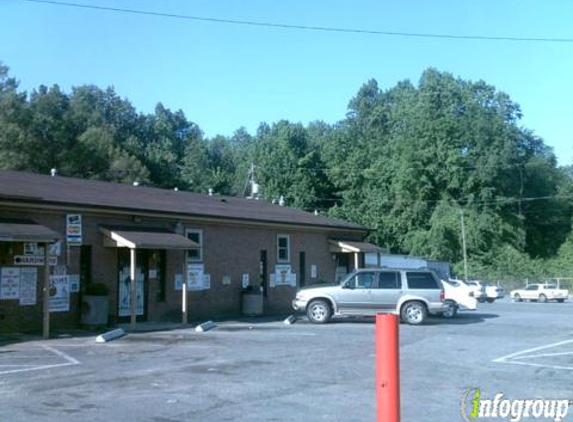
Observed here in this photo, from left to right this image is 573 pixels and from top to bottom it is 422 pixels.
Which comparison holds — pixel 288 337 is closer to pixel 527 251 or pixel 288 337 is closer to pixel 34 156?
pixel 34 156

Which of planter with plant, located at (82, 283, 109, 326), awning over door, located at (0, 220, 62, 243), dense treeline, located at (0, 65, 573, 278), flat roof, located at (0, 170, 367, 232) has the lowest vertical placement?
planter with plant, located at (82, 283, 109, 326)

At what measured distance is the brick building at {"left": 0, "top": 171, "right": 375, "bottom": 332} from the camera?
19750 mm

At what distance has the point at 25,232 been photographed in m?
18.2

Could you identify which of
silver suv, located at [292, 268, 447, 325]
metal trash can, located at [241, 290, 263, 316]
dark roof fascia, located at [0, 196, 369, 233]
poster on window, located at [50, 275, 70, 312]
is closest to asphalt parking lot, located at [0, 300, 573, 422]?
poster on window, located at [50, 275, 70, 312]

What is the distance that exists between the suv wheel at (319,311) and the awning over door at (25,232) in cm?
896

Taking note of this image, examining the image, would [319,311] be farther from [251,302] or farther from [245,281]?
[245,281]

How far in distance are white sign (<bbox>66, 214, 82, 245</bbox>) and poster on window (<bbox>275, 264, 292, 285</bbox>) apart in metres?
10.9

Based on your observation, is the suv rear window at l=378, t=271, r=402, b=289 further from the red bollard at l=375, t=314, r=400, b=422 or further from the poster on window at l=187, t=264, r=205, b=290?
the red bollard at l=375, t=314, r=400, b=422

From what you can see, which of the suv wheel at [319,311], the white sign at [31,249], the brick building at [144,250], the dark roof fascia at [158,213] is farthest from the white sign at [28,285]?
the suv wheel at [319,311]

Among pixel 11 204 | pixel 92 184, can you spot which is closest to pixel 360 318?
pixel 92 184

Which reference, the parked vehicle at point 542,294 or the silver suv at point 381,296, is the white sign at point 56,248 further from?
the parked vehicle at point 542,294

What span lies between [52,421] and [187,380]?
3.34m

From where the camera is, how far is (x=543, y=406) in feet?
31.7

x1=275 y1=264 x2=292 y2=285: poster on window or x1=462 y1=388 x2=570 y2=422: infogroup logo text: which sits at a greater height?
x1=275 y1=264 x2=292 y2=285: poster on window
